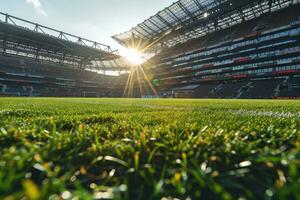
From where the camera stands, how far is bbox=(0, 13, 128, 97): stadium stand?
57219 mm

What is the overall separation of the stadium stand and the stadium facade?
17.2 m

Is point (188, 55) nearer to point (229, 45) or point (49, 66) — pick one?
point (229, 45)

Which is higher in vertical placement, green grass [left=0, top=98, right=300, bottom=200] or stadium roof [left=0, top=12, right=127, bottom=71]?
stadium roof [left=0, top=12, right=127, bottom=71]

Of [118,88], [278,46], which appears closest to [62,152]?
[278,46]

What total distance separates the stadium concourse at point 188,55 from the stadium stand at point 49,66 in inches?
9.5

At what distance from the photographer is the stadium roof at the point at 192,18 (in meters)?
50.2

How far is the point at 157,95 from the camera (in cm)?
7100

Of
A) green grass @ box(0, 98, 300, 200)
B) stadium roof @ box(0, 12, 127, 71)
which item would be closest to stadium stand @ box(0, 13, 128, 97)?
stadium roof @ box(0, 12, 127, 71)

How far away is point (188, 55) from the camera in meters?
73.2

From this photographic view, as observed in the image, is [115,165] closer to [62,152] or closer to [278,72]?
[62,152]

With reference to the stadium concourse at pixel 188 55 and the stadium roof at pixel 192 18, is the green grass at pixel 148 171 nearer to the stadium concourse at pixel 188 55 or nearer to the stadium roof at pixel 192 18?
the stadium concourse at pixel 188 55

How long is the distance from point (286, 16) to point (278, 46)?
9361 millimetres

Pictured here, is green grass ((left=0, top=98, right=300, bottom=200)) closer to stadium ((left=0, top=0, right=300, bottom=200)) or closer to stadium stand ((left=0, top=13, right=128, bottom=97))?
stadium ((left=0, top=0, right=300, bottom=200))

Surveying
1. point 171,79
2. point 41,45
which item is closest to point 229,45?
point 171,79
